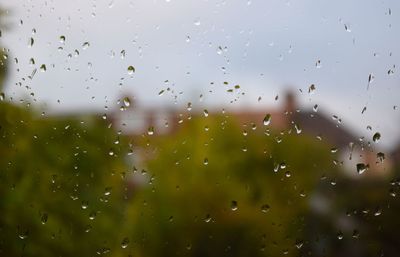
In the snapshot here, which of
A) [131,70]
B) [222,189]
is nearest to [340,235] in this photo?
[222,189]

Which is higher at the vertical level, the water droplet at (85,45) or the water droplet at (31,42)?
the water droplet at (31,42)

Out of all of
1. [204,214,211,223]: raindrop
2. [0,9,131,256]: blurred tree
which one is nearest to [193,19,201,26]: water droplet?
[0,9,131,256]: blurred tree

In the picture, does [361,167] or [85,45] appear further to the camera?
[85,45]

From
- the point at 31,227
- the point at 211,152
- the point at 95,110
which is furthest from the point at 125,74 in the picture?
the point at 31,227

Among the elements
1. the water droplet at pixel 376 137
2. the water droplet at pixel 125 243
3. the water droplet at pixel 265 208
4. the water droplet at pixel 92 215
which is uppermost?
the water droplet at pixel 376 137

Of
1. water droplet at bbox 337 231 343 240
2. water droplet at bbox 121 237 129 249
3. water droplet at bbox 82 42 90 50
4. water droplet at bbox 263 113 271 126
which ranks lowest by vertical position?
water droplet at bbox 337 231 343 240

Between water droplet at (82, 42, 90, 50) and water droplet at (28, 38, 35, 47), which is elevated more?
water droplet at (28, 38, 35, 47)

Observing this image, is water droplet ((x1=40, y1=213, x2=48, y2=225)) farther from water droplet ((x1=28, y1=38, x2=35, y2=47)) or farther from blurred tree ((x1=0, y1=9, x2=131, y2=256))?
water droplet ((x1=28, y1=38, x2=35, y2=47))

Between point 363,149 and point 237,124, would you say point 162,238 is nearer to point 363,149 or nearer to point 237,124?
point 237,124

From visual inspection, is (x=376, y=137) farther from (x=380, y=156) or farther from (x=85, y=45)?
(x=85, y=45)

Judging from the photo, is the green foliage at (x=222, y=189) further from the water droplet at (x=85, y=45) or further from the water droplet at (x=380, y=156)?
the water droplet at (x=85, y=45)

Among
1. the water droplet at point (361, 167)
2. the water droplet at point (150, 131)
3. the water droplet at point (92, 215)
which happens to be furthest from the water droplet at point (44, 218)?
the water droplet at point (361, 167)

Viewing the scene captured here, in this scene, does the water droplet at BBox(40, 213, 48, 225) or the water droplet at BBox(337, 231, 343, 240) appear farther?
the water droplet at BBox(40, 213, 48, 225)

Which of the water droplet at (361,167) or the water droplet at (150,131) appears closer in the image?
the water droplet at (361,167)
